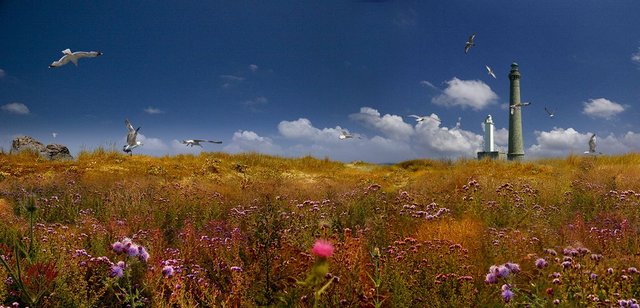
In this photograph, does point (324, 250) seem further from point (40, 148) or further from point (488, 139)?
point (488, 139)

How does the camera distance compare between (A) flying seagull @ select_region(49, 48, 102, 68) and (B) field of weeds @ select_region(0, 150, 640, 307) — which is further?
(A) flying seagull @ select_region(49, 48, 102, 68)

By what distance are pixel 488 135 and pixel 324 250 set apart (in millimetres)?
32567

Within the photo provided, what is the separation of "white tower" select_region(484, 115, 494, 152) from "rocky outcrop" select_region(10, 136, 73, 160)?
84.2ft

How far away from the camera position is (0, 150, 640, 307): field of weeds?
3428 millimetres

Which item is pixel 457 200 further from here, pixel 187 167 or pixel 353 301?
pixel 187 167

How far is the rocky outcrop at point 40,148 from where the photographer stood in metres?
20.5

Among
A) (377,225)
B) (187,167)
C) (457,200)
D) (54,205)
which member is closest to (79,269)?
(377,225)

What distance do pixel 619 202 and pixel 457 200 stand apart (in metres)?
2.90

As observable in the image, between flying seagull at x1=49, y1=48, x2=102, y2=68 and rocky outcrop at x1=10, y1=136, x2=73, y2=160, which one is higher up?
flying seagull at x1=49, y1=48, x2=102, y2=68

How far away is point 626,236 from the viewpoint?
5367 mm

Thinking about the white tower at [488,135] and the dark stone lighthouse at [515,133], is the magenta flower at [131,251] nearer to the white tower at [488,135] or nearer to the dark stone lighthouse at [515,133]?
the dark stone lighthouse at [515,133]

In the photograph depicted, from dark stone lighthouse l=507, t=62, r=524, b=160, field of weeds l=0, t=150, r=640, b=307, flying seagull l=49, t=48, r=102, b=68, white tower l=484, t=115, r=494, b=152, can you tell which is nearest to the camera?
field of weeds l=0, t=150, r=640, b=307

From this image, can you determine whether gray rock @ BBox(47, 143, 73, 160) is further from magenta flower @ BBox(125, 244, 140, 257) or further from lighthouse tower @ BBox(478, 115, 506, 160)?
lighthouse tower @ BBox(478, 115, 506, 160)

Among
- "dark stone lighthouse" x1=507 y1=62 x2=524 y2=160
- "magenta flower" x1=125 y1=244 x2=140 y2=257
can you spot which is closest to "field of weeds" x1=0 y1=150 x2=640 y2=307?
"magenta flower" x1=125 y1=244 x2=140 y2=257
